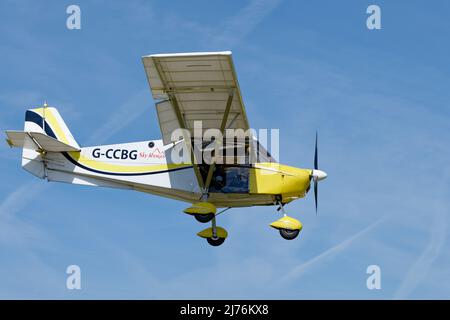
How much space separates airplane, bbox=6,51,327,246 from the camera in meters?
21.2

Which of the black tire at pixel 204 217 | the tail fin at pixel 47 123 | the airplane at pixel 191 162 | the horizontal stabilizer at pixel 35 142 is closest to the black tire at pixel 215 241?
the airplane at pixel 191 162

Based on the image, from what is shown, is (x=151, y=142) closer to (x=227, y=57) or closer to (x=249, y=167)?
(x=249, y=167)

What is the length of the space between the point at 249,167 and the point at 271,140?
2.81ft

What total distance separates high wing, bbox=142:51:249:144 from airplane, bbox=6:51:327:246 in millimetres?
23

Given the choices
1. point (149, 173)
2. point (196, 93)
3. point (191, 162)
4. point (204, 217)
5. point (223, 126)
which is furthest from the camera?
point (149, 173)

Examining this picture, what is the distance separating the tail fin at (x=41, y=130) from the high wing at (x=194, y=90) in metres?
3.22

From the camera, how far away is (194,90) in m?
21.0

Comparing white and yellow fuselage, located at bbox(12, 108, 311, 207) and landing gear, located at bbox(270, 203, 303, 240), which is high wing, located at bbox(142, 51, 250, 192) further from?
landing gear, located at bbox(270, 203, 303, 240)

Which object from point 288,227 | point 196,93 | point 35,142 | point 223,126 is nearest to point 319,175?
point 288,227

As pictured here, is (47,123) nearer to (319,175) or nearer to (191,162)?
(191,162)

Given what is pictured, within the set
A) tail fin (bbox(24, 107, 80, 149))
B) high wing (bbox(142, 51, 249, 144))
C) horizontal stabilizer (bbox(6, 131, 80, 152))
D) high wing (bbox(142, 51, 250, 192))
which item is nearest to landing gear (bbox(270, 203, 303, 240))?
high wing (bbox(142, 51, 250, 192))

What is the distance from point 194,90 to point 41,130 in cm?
555

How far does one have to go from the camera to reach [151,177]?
22.7 meters

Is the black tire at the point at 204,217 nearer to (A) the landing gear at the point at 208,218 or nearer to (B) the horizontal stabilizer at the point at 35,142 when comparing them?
(A) the landing gear at the point at 208,218
